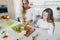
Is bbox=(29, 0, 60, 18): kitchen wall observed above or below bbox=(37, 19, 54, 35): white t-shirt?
above

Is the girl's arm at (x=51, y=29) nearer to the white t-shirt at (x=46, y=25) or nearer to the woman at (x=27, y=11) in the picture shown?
the white t-shirt at (x=46, y=25)

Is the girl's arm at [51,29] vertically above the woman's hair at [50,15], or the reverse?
the woman's hair at [50,15]

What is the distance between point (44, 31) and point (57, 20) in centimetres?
10

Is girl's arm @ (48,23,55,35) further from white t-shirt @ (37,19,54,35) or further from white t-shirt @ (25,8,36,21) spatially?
white t-shirt @ (25,8,36,21)

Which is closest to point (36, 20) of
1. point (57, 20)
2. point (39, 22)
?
point (39, 22)

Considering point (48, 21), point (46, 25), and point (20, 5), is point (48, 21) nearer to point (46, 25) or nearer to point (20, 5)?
point (46, 25)

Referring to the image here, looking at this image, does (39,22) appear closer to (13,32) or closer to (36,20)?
(36,20)

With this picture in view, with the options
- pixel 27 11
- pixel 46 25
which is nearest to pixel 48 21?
pixel 46 25

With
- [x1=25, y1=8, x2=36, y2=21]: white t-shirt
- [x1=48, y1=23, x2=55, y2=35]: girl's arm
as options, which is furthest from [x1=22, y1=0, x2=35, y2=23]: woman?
[x1=48, y1=23, x2=55, y2=35]: girl's arm

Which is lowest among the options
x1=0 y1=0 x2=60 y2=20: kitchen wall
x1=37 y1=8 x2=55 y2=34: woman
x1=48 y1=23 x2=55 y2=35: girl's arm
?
x1=48 y1=23 x2=55 y2=35: girl's arm

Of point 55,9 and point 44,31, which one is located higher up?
point 55,9

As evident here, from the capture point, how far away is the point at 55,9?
0.90m

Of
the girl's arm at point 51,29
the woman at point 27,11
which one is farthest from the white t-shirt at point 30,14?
the girl's arm at point 51,29

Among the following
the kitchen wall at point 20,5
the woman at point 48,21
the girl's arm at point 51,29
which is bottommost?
the girl's arm at point 51,29
